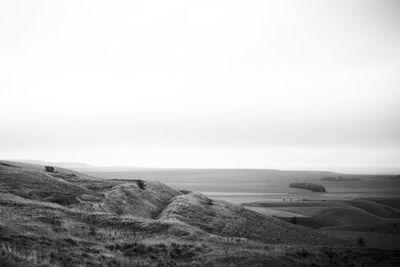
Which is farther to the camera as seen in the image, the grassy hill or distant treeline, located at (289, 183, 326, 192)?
distant treeline, located at (289, 183, 326, 192)

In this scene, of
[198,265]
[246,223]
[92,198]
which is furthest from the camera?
[246,223]

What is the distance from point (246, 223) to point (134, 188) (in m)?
14.6

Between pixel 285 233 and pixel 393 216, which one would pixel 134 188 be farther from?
pixel 393 216

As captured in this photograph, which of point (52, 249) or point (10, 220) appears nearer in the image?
point (52, 249)

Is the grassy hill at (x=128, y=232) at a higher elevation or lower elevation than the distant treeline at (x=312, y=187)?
higher

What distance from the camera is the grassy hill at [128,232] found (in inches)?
669

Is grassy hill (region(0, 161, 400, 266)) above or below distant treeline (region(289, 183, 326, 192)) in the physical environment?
above

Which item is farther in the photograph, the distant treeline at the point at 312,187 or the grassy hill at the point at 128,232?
the distant treeline at the point at 312,187

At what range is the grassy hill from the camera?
17.0m

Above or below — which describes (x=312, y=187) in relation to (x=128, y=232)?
below

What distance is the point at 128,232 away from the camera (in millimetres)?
23422

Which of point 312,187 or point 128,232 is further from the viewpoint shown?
point 312,187

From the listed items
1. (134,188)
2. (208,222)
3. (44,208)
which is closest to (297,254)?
(208,222)

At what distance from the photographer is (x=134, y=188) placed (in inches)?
1646
